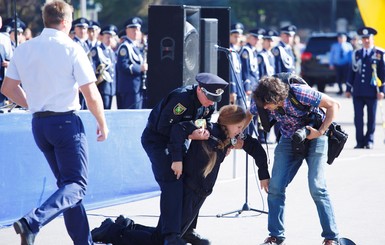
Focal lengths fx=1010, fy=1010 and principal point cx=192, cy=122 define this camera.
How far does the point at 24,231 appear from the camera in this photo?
22.3ft

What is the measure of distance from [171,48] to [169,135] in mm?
3923

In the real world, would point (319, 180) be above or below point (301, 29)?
above

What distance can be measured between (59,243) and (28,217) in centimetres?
133

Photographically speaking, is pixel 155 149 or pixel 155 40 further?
pixel 155 40

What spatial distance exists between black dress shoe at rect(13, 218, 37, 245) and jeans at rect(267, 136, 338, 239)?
75.5 inches

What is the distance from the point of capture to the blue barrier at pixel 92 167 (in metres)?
8.66

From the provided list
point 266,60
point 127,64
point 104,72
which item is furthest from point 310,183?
point 266,60

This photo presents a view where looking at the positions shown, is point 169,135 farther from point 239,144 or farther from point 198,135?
point 239,144

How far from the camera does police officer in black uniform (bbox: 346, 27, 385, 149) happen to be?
16.2m

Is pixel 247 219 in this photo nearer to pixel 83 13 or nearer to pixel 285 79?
pixel 285 79

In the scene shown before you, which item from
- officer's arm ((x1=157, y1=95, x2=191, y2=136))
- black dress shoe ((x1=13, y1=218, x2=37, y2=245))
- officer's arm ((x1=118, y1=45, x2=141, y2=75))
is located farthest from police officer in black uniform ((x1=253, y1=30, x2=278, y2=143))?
black dress shoe ((x1=13, y1=218, x2=37, y2=245))

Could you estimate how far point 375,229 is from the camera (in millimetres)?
8914

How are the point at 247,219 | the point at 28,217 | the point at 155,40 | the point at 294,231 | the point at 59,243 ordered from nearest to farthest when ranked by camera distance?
the point at 28,217 < the point at 59,243 < the point at 294,231 < the point at 247,219 < the point at 155,40

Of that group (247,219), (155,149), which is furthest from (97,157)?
(155,149)
